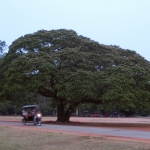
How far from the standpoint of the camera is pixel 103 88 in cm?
2877

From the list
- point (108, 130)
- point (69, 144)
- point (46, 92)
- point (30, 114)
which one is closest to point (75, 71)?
point (46, 92)

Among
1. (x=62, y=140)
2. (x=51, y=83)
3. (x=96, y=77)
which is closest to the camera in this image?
(x=62, y=140)

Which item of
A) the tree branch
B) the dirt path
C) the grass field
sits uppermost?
the tree branch

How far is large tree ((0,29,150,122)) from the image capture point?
91.9 ft

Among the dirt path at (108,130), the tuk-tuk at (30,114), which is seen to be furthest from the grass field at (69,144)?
the tuk-tuk at (30,114)

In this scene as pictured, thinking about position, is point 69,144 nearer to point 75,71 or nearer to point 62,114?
point 75,71

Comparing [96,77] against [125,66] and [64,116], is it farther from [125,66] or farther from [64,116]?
[64,116]

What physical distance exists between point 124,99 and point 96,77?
3448mm

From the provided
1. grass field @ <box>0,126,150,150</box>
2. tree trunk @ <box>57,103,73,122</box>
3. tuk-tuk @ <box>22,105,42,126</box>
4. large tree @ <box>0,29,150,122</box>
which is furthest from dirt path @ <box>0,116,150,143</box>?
tree trunk @ <box>57,103,73,122</box>

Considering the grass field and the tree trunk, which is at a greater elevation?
the tree trunk

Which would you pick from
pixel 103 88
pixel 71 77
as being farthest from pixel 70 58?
pixel 103 88

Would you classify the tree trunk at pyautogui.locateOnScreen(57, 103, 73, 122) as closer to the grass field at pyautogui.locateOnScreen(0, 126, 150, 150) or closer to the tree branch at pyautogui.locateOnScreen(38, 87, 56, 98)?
the tree branch at pyautogui.locateOnScreen(38, 87, 56, 98)

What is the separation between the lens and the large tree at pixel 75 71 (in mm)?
28016

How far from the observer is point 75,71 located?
2989cm
